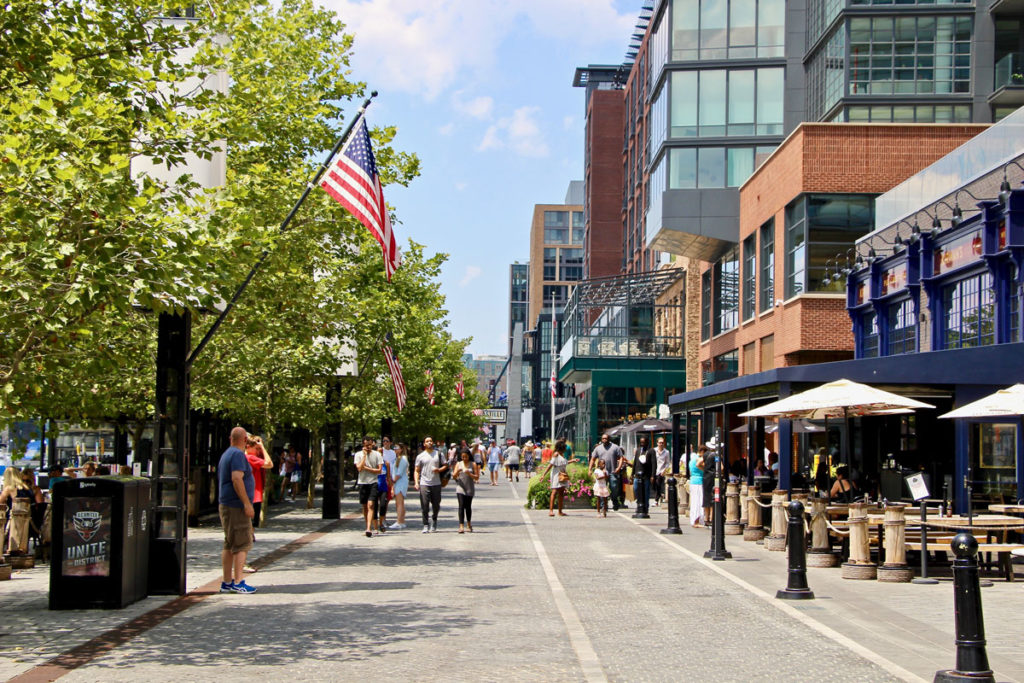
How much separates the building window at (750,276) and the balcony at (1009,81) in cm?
1060

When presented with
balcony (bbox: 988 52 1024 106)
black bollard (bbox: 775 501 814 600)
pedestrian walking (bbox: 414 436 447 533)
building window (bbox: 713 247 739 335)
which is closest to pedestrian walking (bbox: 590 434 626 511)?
pedestrian walking (bbox: 414 436 447 533)

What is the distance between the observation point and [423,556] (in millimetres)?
18375

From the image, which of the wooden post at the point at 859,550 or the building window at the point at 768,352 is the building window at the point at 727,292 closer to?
the building window at the point at 768,352

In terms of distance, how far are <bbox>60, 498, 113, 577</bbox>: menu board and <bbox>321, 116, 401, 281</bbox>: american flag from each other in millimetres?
5859

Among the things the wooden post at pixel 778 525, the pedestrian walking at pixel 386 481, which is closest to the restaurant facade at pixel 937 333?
the wooden post at pixel 778 525

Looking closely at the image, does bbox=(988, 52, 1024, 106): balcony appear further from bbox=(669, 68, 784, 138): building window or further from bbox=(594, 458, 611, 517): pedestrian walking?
bbox=(594, 458, 611, 517): pedestrian walking

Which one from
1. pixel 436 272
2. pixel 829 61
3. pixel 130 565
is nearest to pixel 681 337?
pixel 829 61

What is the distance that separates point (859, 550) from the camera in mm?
15477

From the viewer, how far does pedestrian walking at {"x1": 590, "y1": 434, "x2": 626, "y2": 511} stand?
3112cm

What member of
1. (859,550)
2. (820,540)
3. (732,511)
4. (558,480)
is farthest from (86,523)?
(558,480)

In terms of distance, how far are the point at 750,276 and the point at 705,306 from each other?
8981 mm

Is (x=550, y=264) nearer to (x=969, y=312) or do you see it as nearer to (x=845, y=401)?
(x=969, y=312)

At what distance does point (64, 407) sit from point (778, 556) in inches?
450

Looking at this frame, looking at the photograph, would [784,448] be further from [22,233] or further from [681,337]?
[681,337]
